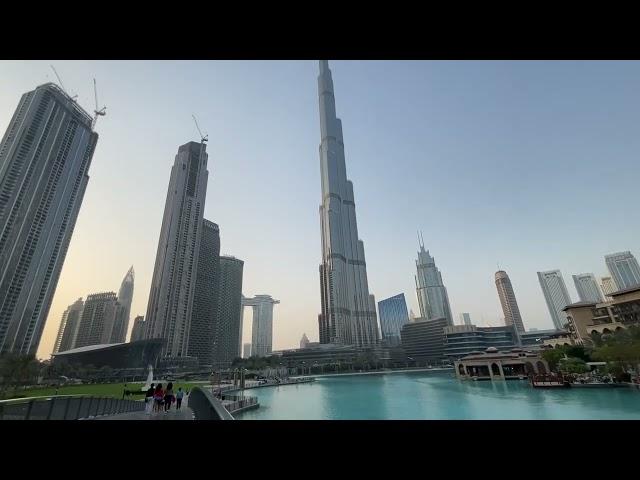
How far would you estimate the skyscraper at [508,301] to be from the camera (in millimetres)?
139500

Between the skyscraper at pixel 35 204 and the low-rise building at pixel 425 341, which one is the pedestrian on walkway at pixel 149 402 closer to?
the skyscraper at pixel 35 204

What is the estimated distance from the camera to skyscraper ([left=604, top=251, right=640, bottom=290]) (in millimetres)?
99500

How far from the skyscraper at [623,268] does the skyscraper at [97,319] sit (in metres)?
166

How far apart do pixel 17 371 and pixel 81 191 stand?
49.8m

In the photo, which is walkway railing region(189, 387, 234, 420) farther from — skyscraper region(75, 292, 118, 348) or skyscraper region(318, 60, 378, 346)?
skyscraper region(75, 292, 118, 348)

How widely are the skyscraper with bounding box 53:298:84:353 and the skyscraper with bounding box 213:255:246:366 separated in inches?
1794

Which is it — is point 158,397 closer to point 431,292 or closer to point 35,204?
point 35,204

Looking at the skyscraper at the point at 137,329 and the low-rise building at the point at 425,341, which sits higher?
the skyscraper at the point at 137,329

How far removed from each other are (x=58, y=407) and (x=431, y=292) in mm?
179805

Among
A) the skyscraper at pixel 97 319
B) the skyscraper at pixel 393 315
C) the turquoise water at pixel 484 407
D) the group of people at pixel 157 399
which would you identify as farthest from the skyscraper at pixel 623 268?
the skyscraper at pixel 97 319

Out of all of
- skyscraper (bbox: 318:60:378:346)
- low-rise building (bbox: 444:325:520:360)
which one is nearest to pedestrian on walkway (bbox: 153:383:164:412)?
low-rise building (bbox: 444:325:520:360)

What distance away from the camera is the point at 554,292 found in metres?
159

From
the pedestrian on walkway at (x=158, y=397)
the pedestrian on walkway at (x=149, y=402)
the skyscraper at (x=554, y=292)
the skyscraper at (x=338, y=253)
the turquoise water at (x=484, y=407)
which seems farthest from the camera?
the skyscraper at (x=554, y=292)
